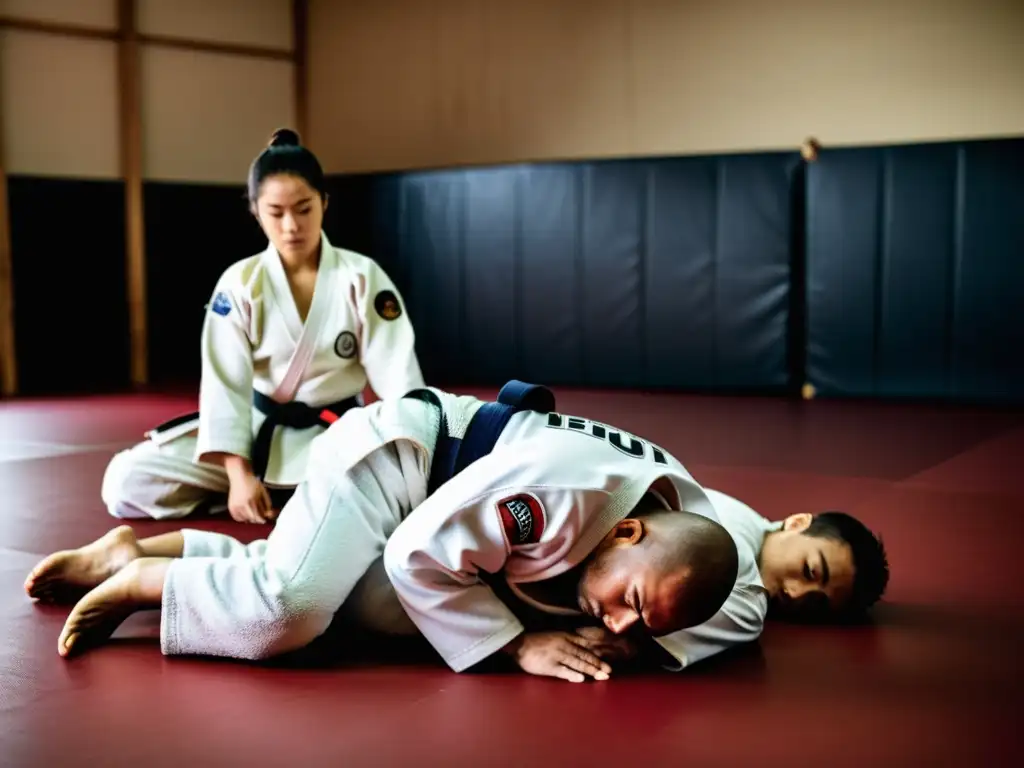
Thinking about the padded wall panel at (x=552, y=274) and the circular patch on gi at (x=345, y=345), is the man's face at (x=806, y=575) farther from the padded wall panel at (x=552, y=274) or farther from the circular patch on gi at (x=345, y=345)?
the padded wall panel at (x=552, y=274)

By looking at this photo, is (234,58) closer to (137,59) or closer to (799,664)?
(137,59)

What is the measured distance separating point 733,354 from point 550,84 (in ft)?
7.31

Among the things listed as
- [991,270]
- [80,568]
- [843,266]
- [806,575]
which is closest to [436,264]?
[843,266]

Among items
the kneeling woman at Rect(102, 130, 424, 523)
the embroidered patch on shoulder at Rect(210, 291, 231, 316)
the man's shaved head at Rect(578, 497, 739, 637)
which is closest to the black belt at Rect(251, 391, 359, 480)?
the kneeling woman at Rect(102, 130, 424, 523)

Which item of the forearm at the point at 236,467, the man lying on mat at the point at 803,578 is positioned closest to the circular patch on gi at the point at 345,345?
the forearm at the point at 236,467

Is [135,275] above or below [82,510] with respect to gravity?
above

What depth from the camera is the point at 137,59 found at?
7.32 m

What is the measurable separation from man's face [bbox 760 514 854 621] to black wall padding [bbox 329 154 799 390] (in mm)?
4112

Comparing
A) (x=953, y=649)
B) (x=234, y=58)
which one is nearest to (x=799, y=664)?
(x=953, y=649)

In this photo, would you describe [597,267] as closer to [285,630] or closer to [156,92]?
[156,92]

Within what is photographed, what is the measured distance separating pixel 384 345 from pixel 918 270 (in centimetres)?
374

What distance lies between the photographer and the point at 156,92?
7430 mm

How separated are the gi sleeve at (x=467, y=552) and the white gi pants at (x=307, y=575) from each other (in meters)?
0.12

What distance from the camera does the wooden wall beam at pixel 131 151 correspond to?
23.7ft
